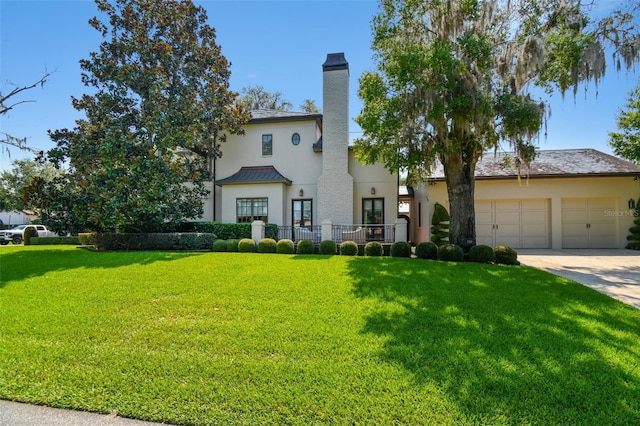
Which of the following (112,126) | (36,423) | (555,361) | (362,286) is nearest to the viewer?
(36,423)

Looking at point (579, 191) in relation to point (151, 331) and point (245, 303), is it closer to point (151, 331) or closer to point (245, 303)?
point (245, 303)

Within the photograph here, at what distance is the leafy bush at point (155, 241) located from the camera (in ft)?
43.3

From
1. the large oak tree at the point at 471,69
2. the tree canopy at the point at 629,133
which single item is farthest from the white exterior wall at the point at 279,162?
the tree canopy at the point at 629,133

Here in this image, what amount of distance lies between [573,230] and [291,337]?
17110 millimetres

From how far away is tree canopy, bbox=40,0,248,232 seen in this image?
42.0 ft

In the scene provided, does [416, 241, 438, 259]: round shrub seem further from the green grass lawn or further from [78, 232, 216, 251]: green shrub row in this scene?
[78, 232, 216, 251]: green shrub row

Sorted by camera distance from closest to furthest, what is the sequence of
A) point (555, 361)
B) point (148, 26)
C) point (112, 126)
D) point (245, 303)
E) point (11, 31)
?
point (555, 361) → point (245, 303) → point (11, 31) → point (112, 126) → point (148, 26)

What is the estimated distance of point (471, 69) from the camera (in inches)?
372

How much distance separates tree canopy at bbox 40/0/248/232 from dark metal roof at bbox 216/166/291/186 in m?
1.42

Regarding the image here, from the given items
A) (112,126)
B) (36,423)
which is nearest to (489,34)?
(36,423)

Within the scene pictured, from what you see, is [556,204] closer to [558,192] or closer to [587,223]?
[558,192]

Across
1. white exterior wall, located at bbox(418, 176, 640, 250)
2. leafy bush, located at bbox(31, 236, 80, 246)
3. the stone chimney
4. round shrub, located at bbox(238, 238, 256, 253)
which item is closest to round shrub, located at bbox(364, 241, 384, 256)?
the stone chimney

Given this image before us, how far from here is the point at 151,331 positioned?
4672 mm

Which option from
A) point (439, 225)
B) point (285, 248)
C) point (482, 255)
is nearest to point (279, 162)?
point (285, 248)
